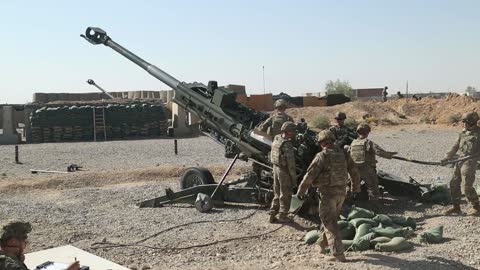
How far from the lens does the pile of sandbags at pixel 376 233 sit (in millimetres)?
6552

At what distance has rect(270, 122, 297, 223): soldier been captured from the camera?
25.9 feet

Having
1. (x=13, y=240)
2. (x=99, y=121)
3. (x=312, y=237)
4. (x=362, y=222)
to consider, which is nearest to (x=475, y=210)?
(x=362, y=222)

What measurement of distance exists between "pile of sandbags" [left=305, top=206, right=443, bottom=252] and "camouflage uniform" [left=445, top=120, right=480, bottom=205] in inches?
40.7

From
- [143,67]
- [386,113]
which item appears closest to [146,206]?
[143,67]

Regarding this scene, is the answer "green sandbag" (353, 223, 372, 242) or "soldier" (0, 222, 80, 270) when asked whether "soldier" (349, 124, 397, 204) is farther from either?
"soldier" (0, 222, 80, 270)

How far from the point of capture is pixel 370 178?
8766 millimetres

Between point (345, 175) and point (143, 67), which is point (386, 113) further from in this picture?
point (345, 175)

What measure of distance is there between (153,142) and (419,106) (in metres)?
22.2

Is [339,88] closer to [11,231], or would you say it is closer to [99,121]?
[99,121]

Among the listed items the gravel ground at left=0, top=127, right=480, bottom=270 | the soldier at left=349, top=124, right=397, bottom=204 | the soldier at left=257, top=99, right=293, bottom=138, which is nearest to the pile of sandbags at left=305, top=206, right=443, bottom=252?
the gravel ground at left=0, top=127, right=480, bottom=270

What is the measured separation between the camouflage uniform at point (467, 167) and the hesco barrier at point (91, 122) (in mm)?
21835

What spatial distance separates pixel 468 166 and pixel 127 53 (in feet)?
22.1

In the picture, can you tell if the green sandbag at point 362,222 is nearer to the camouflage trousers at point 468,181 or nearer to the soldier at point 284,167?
the soldier at point 284,167

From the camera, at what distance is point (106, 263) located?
5152mm
